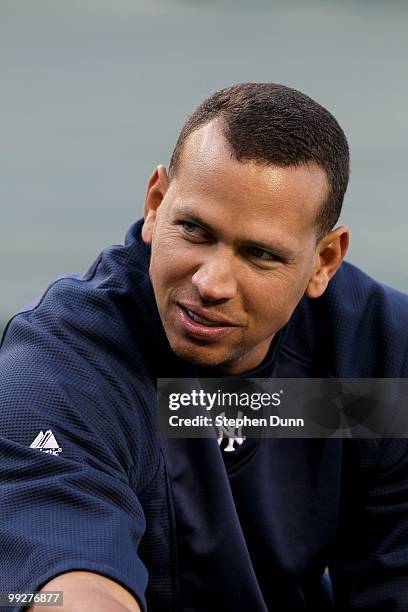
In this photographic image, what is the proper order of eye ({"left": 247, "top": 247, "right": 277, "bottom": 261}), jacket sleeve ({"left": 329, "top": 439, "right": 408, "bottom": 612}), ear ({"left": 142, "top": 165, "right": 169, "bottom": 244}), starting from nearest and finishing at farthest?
eye ({"left": 247, "top": 247, "right": 277, "bottom": 261})
ear ({"left": 142, "top": 165, "right": 169, "bottom": 244})
jacket sleeve ({"left": 329, "top": 439, "right": 408, "bottom": 612})

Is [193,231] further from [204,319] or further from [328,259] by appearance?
[328,259]

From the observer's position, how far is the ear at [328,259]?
3.85m

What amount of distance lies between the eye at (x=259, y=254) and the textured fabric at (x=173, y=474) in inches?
15.6

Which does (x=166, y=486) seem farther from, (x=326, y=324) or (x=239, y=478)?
(x=326, y=324)

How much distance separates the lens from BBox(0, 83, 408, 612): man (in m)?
3.07

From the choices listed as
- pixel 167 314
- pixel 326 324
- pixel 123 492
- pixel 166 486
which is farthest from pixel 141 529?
pixel 326 324

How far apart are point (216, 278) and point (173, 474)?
0.62 m

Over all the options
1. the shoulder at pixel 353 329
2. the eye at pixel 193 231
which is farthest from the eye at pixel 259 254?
the shoulder at pixel 353 329

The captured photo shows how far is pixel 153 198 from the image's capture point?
379cm

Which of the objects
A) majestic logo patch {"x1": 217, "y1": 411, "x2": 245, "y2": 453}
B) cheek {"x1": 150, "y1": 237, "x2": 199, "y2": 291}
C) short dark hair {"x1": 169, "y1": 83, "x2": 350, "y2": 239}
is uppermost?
short dark hair {"x1": 169, "y1": 83, "x2": 350, "y2": 239}

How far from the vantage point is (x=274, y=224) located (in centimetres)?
346

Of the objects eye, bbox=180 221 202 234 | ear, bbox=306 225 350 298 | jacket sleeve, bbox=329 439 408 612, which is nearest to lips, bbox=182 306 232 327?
eye, bbox=180 221 202 234

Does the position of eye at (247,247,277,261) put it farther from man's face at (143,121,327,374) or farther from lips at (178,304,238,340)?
lips at (178,304,238,340)

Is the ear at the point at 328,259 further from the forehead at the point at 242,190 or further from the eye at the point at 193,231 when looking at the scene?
the eye at the point at 193,231
